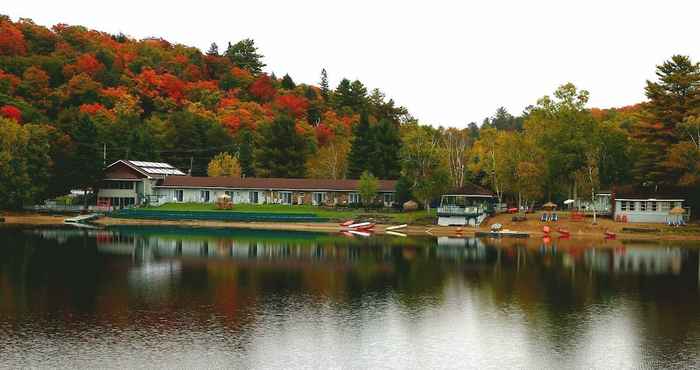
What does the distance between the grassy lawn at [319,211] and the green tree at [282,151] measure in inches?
489

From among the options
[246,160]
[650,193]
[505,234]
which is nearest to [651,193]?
[650,193]

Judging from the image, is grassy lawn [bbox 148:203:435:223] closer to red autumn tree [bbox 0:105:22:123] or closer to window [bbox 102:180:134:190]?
window [bbox 102:180:134:190]

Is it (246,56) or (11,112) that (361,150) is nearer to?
(11,112)

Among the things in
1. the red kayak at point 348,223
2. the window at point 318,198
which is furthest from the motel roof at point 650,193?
the window at point 318,198

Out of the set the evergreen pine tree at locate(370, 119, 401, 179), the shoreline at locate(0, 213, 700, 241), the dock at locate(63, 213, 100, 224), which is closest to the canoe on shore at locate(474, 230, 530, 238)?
the shoreline at locate(0, 213, 700, 241)

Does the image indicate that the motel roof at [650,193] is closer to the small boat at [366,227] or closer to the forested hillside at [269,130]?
the forested hillside at [269,130]

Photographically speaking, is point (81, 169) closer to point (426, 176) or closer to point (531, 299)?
point (426, 176)

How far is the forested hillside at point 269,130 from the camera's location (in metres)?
79.4

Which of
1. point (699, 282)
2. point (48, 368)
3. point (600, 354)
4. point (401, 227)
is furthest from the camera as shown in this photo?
point (401, 227)

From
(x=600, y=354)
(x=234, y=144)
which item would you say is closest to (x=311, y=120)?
(x=234, y=144)

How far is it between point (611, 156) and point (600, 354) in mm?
67469

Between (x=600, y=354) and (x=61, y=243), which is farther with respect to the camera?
(x=61, y=243)

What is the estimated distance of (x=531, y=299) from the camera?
35094 mm

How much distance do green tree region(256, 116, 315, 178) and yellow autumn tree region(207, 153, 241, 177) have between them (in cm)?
365
